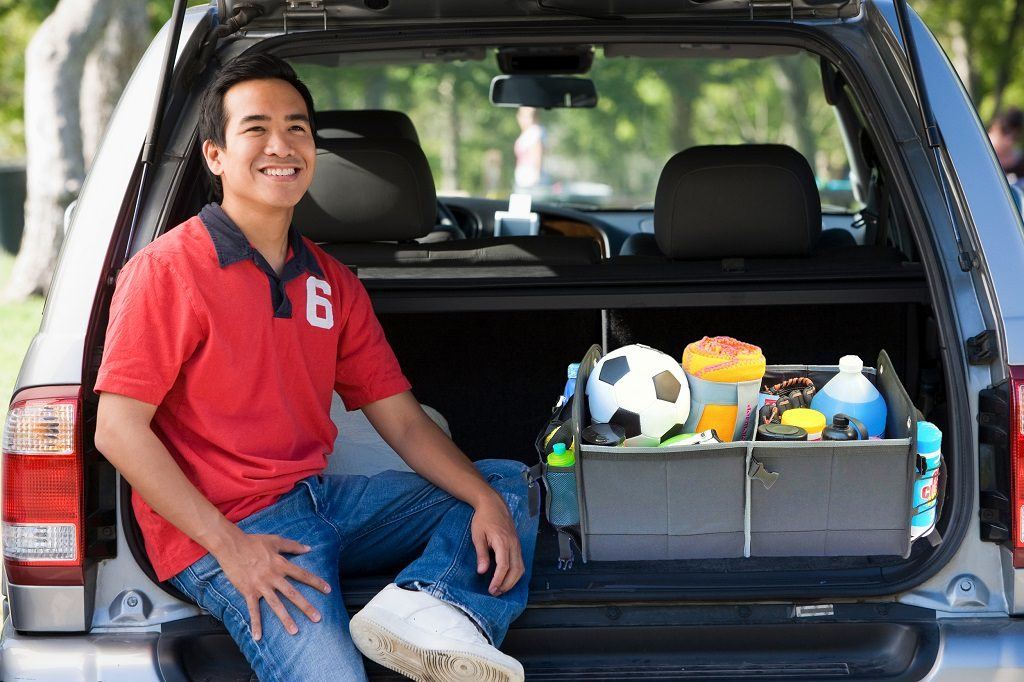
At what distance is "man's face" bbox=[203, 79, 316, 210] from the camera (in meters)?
2.20

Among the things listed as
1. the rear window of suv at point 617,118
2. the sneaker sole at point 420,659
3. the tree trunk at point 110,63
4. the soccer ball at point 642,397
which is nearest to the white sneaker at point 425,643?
the sneaker sole at point 420,659

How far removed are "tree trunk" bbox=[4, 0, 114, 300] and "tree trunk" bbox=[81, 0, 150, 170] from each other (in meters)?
Result: 0.18

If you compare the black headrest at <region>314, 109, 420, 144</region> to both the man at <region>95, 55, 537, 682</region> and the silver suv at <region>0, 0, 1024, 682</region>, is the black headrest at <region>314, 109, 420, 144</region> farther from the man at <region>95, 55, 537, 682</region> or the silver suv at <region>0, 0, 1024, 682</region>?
the man at <region>95, 55, 537, 682</region>

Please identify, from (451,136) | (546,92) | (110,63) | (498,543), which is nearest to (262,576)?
(498,543)

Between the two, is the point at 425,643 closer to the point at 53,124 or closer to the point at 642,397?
the point at 642,397

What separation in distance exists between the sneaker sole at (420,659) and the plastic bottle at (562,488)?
0.37m

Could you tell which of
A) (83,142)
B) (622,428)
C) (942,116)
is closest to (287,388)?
(622,428)

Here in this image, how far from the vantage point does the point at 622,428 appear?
2.19 meters

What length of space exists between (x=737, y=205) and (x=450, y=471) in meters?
0.89

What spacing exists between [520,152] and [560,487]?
653 centimetres

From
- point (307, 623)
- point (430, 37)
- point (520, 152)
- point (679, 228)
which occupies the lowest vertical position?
point (307, 623)

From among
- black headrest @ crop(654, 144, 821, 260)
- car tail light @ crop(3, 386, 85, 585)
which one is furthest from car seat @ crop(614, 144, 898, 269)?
car tail light @ crop(3, 386, 85, 585)

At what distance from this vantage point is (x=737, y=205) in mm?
2650

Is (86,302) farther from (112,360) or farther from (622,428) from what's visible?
(622,428)
